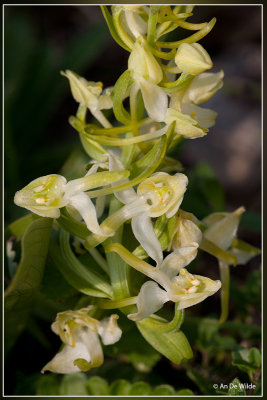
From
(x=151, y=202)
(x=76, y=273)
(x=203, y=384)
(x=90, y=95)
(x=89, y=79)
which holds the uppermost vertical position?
(x=90, y=95)

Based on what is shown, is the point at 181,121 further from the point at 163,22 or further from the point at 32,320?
the point at 32,320

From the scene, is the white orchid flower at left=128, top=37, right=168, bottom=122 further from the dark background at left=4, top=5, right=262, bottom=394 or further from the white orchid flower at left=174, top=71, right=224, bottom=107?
the dark background at left=4, top=5, right=262, bottom=394

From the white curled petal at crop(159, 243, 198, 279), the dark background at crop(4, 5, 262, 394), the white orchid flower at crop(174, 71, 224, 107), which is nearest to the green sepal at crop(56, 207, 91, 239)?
the white curled petal at crop(159, 243, 198, 279)

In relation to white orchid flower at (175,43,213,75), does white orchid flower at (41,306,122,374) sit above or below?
below

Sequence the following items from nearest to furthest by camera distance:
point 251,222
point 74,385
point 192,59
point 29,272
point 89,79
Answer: point 192,59 < point 29,272 < point 74,385 < point 251,222 < point 89,79

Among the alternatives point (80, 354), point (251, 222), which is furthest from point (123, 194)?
point (251, 222)

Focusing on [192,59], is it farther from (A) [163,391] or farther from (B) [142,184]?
(A) [163,391]

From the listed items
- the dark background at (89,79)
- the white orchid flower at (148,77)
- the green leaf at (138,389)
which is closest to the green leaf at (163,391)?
the green leaf at (138,389)
